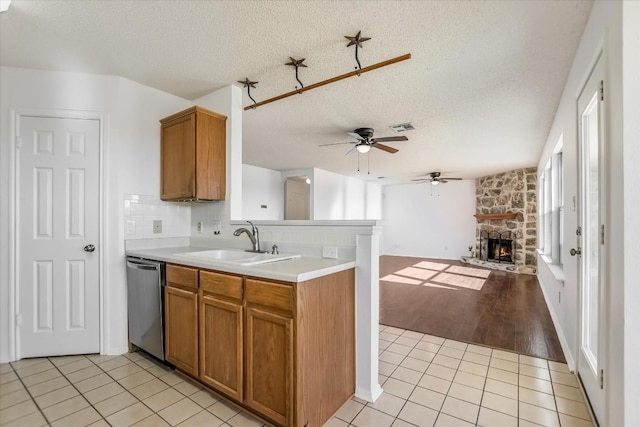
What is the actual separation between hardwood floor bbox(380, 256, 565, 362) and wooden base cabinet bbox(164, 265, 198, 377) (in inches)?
82.7

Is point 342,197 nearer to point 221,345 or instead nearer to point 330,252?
point 330,252

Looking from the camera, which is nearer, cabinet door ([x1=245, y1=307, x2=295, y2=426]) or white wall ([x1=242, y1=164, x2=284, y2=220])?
cabinet door ([x1=245, y1=307, x2=295, y2=426])

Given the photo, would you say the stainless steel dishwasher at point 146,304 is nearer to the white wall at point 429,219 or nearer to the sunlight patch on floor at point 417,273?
the sunlight patch on floor at point 417,273

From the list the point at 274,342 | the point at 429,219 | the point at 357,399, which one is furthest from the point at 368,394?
the point at 429,219

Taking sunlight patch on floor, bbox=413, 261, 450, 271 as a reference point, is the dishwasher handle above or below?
above

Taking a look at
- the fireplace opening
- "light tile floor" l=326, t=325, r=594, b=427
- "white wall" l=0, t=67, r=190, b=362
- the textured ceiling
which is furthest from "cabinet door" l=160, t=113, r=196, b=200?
the fireplace opening

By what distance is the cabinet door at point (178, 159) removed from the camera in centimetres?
258

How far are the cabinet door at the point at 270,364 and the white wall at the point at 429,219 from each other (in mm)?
8012

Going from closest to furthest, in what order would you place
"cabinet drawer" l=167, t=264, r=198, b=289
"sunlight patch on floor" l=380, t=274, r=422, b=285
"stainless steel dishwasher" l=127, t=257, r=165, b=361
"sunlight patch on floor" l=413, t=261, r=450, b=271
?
"cabinet drawer" l=167, t=264, r=198, b=289 < "stainless steel dishwasher" l=127, t=257, r=165, b=361 < "sunlight patch on floor" l=380, t=274, r=422, b=285 < "sunlight patch on floor" l=413, t=261, r=450, b=271

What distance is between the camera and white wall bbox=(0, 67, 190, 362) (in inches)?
93.4

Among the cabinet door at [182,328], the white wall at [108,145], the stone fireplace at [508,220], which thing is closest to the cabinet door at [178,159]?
the white wall at [108,145]

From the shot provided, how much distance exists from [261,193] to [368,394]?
213 inches

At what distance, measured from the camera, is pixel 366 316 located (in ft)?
6.24

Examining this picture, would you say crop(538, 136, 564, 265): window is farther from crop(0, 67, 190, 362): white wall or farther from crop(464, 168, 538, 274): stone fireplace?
crop(0, 67, 190, 362): white wall
